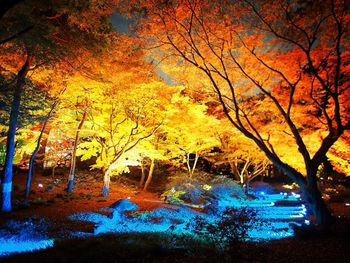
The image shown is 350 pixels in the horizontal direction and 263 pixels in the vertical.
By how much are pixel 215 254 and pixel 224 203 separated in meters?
11.2

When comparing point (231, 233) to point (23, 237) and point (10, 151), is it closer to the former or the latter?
point (23, 237)

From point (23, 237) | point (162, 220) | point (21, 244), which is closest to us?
point (21, 244)

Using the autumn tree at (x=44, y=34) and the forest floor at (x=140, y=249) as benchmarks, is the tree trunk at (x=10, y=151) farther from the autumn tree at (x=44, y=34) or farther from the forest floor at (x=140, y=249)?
the forest floor at (x=140, y=249)

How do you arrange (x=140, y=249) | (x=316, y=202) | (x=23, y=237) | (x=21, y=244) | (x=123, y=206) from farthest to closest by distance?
(x=123, y=206)
(x=316, y=202)
(x=23, y=237)
(x=21, y=244)
(x=140, y=249)

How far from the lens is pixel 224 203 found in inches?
614

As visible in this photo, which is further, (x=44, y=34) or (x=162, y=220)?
(x=162, y=220)

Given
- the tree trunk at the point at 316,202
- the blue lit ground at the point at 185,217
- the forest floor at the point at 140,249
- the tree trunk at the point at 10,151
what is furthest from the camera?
the tree trunk at the point at 10,151

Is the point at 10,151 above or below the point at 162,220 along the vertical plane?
above

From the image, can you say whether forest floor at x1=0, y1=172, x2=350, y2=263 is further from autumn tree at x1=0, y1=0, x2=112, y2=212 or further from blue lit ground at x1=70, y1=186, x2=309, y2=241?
autumn tree at x1=0, y1=0, x2=112, y2=212

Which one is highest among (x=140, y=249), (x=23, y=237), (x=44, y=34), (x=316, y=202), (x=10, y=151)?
(x=44, y=34)

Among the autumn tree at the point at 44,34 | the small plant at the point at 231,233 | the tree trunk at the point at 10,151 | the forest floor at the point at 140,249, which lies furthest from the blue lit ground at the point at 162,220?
the autumn tree at the point at 44,34

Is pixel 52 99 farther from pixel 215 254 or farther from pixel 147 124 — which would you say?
pixel 215 254

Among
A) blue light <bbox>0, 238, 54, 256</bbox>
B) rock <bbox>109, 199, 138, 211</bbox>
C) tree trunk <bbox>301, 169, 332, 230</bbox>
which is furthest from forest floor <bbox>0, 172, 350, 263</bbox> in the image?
rock <bbox>109, 199, 138, 211</bbox>

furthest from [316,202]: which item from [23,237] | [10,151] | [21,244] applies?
[10,151]
